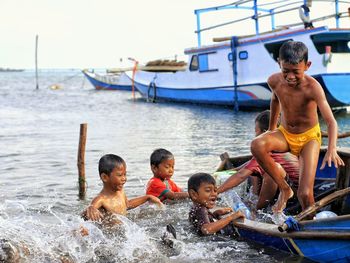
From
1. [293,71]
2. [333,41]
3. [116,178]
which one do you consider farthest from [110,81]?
[293,71]

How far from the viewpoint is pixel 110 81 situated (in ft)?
164

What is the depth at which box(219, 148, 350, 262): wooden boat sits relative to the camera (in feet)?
18.0

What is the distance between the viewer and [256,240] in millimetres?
6625

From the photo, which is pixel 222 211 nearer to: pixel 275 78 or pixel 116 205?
pixel 116 205

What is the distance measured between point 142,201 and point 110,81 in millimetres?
43148

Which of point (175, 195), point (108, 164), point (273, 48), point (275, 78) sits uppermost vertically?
point (273, 48)

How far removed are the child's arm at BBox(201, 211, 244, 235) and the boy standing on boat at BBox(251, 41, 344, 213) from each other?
43cm

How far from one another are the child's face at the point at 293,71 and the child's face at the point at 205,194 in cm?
149

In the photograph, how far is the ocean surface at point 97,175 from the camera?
6.48m

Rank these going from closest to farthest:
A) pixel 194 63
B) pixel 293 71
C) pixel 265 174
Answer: pixel 293 71 → pixel 265 174 → pixel 194 63

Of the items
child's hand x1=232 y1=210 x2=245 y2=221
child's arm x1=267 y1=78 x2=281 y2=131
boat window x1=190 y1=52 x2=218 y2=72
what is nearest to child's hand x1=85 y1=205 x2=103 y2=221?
child's hand x1=232 y1=210 x2=245 y2=221

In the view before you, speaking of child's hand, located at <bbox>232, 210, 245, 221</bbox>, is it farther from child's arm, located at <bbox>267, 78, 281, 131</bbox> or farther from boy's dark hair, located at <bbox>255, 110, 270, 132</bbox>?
boy's dark hair, located at <bbox>255, 110, 270, 132</bbox>

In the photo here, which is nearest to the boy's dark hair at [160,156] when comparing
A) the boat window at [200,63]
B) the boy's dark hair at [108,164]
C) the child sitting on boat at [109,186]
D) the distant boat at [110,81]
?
the child sitting on boat at [109,186]

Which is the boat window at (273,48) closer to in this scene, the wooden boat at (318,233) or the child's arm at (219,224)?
the wooden boat at (318,233)
